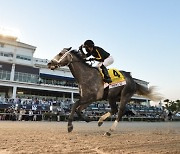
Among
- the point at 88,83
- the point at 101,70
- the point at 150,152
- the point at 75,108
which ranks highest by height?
the point at 101,70

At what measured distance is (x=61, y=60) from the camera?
22.8ft

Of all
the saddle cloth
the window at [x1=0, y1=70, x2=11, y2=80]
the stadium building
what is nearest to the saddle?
the saddle cloth

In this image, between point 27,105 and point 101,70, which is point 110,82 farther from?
point 27,105

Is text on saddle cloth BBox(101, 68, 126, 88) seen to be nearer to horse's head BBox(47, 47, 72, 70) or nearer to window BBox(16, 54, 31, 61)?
horse's head BBox(47, 47, 72, 70)

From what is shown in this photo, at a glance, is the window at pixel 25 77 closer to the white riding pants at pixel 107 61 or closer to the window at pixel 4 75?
the window at pixel 4 75

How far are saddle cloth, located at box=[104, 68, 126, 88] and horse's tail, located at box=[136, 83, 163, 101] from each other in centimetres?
138

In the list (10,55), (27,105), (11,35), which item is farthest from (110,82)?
(11,35)

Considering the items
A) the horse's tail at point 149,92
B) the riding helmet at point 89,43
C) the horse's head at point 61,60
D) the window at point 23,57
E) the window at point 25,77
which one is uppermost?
the window at point 23,57

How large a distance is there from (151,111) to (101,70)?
27471mm

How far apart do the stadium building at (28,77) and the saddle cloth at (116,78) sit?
37.2 meters

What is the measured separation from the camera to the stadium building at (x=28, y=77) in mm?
44625

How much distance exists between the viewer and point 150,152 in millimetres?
4039

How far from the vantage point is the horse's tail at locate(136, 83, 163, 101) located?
28.8 ft

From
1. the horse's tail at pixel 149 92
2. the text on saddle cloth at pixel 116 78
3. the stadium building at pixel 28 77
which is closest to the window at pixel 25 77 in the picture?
the stadium building at pixel 28 77
